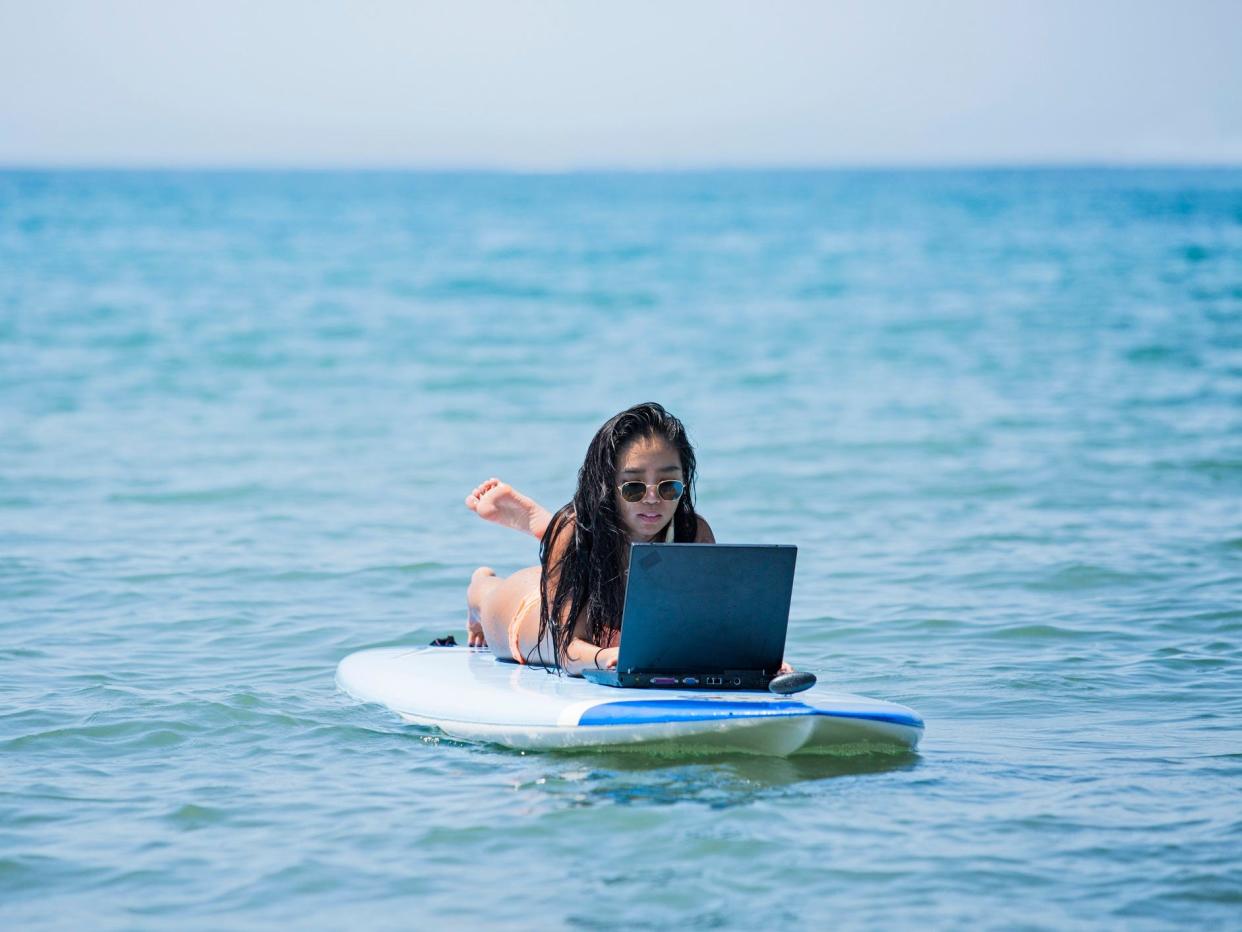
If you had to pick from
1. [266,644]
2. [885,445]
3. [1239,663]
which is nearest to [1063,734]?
[1239,663]

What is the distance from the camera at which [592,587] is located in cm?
478

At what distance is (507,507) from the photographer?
523 cm

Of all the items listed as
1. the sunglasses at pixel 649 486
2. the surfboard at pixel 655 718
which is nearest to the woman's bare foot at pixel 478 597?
the surfboard at pixel 655 718

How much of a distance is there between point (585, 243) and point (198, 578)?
26.7m

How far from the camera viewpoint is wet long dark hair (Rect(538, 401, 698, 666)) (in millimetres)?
4664

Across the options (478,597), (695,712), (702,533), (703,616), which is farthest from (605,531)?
(478,597)

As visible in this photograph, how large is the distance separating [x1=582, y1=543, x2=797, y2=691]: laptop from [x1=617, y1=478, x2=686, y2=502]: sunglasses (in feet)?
1.21

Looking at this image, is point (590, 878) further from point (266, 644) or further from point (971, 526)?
point (971, 526)

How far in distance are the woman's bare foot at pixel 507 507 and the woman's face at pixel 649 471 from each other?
60cm

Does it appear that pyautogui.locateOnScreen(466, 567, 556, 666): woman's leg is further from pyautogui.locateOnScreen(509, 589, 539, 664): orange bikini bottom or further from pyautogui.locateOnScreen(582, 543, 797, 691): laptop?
pyautogui.locateOnScreen(582, 543, 797, 691): laptop

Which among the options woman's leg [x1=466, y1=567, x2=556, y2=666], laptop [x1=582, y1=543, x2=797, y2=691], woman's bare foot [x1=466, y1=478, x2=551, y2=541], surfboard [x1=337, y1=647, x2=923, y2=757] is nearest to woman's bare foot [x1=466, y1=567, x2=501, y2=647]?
woman's leg [x1=466, y1=567, x2=556, y2=666]

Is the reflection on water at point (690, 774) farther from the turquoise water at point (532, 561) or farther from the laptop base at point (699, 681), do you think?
the laptop base at point (699, 681)

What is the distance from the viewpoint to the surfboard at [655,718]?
4320mm

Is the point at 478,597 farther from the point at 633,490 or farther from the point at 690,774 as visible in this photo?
the point at 690,774
